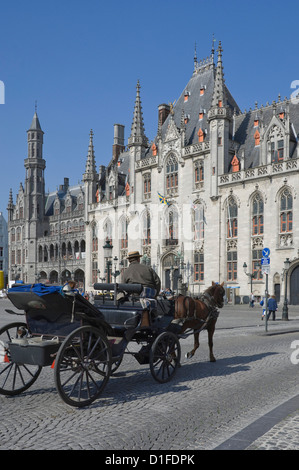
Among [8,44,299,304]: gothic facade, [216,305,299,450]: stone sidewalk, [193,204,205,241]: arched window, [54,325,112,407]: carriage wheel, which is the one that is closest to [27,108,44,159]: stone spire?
[8,44,299,304]: gothic facade

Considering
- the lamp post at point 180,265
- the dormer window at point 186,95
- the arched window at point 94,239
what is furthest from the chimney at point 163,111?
the lamp post at point 180,265

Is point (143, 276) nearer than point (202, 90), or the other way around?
point (143, 276)

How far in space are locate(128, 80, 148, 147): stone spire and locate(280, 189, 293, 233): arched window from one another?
734 inches

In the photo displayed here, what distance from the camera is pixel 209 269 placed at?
135 ft

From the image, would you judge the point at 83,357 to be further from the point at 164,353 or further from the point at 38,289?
the point at 164,353

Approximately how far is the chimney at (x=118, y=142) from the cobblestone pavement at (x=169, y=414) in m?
54.2

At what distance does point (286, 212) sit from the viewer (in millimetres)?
36500

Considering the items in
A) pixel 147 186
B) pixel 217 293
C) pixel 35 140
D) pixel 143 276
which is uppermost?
pixel 35 140

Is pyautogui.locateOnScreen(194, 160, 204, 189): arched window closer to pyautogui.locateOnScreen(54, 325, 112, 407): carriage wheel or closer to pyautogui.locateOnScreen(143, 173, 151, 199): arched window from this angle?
pyautogui.locateOnScreen(143, 173, 151, 199): arched window

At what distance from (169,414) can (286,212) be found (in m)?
32.6

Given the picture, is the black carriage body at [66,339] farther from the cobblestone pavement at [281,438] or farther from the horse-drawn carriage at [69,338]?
the cobblestone pavement at [281,438]

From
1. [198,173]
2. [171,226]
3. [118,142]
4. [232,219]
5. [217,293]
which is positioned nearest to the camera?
[217,293]

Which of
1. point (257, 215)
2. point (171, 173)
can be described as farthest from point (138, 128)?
point (257, 215)

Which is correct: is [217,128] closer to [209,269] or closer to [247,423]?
[209,269]
